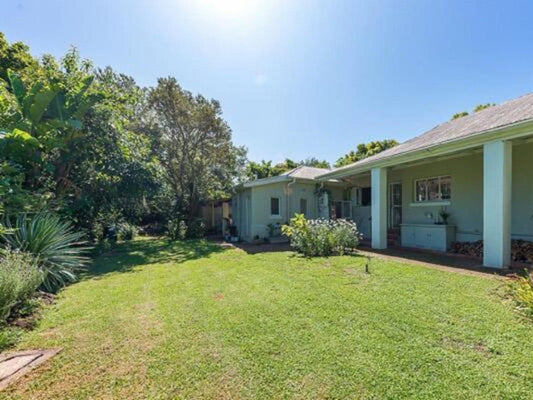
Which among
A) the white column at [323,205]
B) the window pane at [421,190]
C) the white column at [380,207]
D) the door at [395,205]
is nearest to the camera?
the white column at [380,207]

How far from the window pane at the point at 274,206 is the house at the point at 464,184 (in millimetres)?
2867

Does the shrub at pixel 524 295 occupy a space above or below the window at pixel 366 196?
below

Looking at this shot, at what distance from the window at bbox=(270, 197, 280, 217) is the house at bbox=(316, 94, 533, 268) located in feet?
9.41

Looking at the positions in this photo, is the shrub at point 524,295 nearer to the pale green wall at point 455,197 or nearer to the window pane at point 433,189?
the pale green wall at point 455,197

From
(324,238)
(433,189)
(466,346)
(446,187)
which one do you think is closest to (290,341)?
(466,346)

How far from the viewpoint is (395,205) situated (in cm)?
1373

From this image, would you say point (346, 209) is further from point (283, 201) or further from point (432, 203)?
point (432, 203)

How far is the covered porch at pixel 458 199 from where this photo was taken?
693cm

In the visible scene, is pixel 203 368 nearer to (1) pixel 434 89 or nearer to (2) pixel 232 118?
(1) pixel 434 89

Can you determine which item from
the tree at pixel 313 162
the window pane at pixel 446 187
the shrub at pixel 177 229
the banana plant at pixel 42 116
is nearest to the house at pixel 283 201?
the shrub at pixel 177 229

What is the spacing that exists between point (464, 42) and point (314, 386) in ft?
42.1

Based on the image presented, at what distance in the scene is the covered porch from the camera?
273 inches

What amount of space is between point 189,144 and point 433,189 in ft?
48.3

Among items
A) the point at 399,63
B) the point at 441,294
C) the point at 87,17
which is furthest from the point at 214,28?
the point at 441,294
